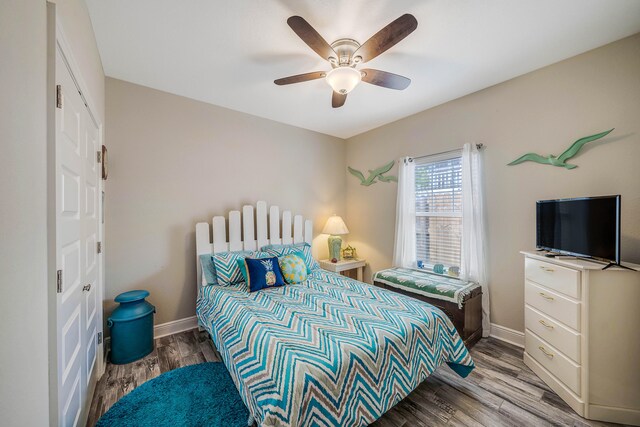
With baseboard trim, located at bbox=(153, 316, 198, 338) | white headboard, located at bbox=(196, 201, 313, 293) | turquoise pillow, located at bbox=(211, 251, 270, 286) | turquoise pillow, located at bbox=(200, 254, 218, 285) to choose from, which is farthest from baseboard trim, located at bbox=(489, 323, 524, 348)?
baseboard trim, located at bbox=(153, 316, 198, 338)

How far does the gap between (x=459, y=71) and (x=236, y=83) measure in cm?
213

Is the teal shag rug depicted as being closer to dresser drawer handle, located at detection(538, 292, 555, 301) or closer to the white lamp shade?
the white lamp shade

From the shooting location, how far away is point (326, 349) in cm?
136

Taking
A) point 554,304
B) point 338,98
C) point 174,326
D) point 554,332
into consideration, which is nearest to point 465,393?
point 554,332

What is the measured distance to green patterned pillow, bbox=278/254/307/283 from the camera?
2.60 meters

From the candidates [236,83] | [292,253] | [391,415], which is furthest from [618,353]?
[236,83]

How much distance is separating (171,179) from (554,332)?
3.68 m

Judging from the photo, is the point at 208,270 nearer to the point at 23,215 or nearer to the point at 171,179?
the point at 171,179

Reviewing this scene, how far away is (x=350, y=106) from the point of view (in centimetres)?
303

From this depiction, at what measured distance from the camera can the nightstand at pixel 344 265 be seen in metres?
3.56

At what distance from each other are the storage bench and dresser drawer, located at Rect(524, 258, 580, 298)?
55 cm

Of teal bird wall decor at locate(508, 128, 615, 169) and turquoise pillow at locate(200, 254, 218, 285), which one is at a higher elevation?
teal bird wall decor at locate(508, 128, 615, 169)

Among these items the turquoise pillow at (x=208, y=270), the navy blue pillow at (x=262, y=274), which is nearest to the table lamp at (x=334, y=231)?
the navy blue pillow at (x=262, y=274)

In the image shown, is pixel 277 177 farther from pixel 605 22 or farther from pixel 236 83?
pixel 605 22
